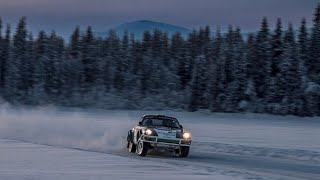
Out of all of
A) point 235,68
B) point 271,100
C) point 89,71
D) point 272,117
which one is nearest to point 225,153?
point 272,117

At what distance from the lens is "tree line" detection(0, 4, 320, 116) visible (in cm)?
9244

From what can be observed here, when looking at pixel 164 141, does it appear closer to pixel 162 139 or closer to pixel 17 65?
pixel 162 139

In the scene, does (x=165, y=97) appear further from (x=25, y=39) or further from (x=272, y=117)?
(x=25, y=39)

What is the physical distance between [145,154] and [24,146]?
4.72m

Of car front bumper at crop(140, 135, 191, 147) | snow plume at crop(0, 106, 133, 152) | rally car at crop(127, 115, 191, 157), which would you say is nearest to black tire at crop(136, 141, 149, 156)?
rally car at crop(127, 115, 191, 157)

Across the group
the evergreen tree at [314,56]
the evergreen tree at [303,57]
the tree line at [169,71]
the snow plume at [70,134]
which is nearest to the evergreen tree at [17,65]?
the tree line at [169,71]

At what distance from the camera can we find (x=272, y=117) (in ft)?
277

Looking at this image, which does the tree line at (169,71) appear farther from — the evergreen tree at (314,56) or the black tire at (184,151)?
the black tire at (184,151)

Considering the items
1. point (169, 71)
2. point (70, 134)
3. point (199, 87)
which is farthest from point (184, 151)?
point (169, 71)

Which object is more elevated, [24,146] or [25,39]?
[25,39]

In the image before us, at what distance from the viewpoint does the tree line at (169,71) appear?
92438 mm

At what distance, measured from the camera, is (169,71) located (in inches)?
5148

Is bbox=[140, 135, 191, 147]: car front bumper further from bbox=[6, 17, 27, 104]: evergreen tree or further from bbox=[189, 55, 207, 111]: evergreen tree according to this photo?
bbox=[6, 17, 27, 104]: evergreen tree

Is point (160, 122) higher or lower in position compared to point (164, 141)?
higher
